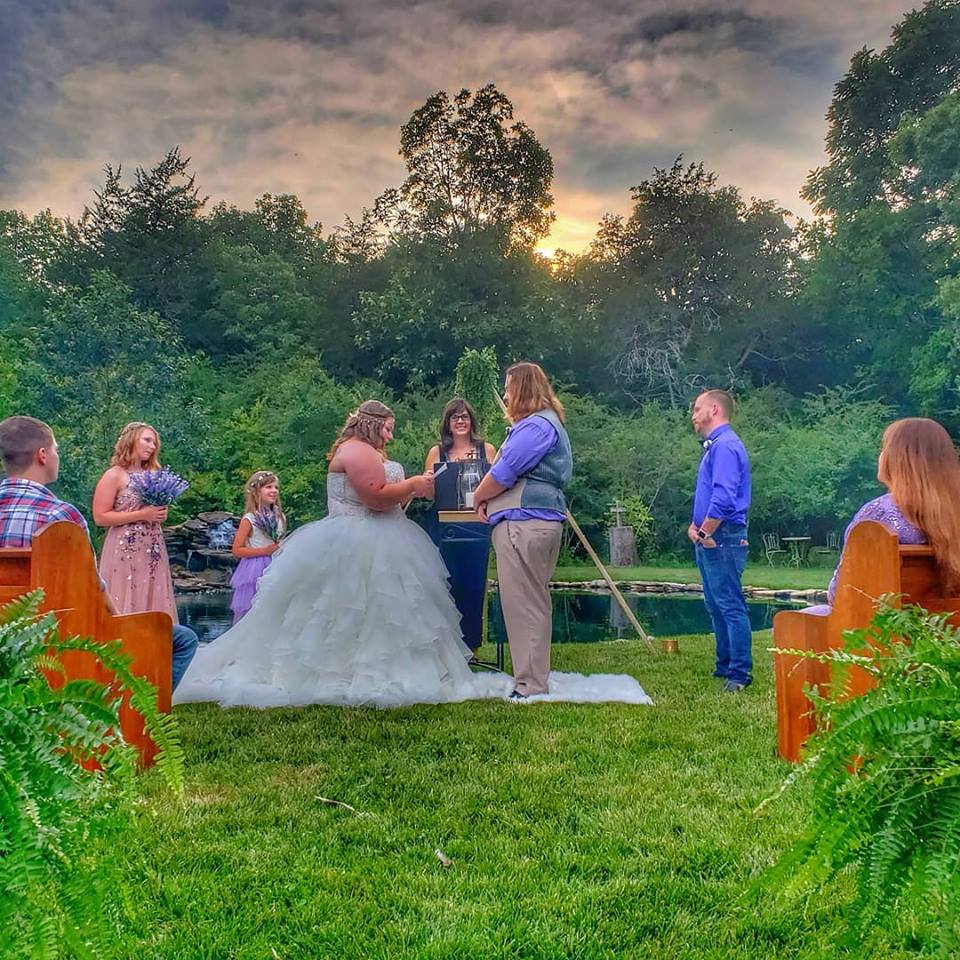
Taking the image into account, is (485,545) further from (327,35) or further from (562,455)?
(327,35)

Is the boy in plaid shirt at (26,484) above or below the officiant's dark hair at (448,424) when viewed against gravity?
below

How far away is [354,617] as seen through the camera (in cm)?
461

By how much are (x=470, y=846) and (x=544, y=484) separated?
2512 millimetres

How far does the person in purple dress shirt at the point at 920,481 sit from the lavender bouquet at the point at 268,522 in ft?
14.6

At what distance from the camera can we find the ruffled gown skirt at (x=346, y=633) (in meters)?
4.41

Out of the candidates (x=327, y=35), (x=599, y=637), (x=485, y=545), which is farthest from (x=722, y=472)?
(x=327, y=35)

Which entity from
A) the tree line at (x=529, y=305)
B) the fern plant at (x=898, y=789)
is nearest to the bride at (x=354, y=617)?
the fern plant at (x=898, y=789)

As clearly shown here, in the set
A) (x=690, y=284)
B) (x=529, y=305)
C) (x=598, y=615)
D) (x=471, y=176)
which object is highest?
(x=471, y=176)

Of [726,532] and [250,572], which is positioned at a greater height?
[726,532]

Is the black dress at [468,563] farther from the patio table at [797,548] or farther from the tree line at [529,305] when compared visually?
the patio table at [797,548]

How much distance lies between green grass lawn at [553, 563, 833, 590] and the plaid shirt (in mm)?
13307

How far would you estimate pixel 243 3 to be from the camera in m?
17.2

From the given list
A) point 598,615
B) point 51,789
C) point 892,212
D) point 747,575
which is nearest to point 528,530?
point 51,789

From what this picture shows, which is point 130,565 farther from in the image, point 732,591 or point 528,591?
point 732,591
